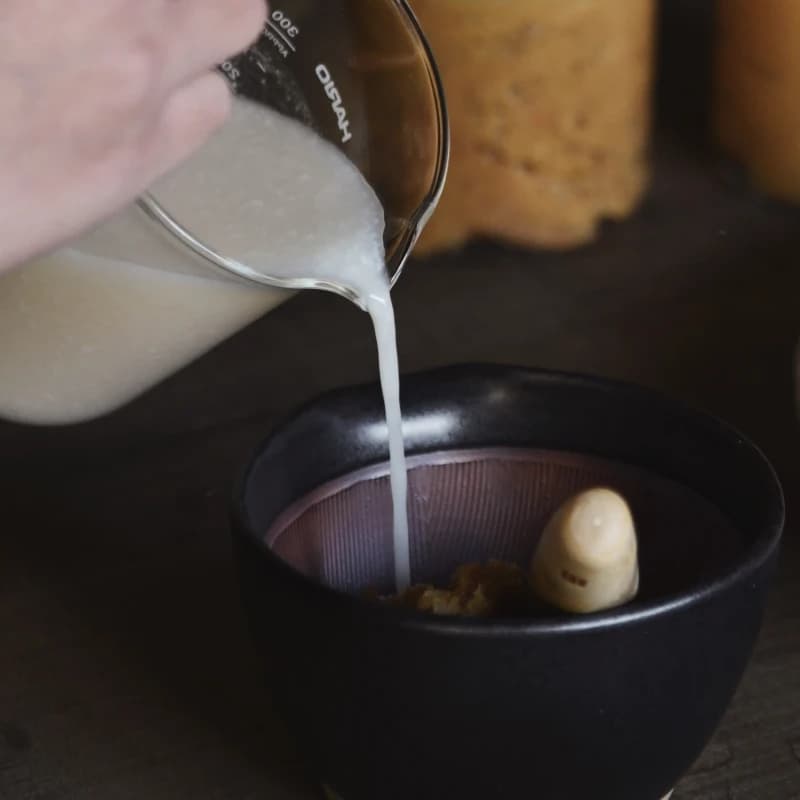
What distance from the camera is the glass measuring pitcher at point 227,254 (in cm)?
52

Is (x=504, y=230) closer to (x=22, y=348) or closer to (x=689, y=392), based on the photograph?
(x=689, y=392)

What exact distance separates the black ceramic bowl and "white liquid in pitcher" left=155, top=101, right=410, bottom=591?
1.3 inches

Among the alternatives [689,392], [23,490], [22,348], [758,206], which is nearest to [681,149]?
[758,206]

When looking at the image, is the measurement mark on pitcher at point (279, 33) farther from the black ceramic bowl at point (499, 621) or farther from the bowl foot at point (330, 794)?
the bowl foot at point (330, 794)

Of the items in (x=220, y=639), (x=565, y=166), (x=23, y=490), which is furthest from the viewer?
(x=565, y=166)

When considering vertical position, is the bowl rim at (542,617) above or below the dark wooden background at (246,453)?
above

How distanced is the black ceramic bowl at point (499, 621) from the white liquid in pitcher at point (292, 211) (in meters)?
0.03

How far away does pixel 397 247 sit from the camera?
575mm

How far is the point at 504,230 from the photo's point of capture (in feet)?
3.38

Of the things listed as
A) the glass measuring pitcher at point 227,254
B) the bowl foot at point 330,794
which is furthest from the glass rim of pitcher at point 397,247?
the bowl foot at point 330,794

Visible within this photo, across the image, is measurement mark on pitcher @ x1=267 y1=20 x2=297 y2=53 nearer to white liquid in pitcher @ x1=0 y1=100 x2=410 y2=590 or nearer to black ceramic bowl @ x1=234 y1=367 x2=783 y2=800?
white liquid in pitcher @ x1=0 y1=100 x2=410 y2=590

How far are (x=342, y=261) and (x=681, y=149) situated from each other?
2.35 feet

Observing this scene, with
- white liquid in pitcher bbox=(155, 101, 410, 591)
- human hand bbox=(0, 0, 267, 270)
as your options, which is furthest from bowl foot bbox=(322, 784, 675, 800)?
human hand bbox=(0, 0, 267, 270)

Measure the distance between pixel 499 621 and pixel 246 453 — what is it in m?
0.41
